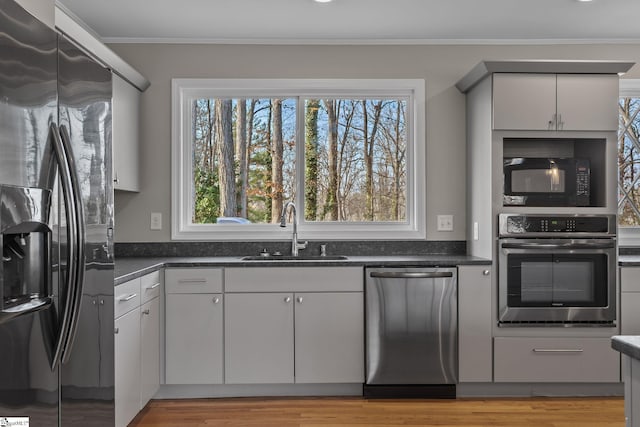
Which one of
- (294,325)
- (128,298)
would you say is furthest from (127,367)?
(294,325)

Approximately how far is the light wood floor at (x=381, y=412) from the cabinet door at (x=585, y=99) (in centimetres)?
164

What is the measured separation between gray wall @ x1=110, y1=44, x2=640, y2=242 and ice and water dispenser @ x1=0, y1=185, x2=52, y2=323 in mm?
2326

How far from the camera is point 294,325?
11.1ft

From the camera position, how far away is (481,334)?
133 inches

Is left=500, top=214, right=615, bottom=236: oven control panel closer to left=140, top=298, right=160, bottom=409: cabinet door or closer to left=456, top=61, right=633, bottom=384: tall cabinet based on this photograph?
left=456, top=61, right=633, bottom=384: tall cabinet

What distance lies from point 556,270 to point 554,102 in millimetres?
1000

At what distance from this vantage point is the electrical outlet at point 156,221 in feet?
12.6

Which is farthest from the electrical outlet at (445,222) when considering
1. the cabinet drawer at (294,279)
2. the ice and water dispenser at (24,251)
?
the ice and water dispenser at (24,251)

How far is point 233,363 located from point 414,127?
196cm

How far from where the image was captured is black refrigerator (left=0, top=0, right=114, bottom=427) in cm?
140

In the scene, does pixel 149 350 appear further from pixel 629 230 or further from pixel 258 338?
pixel 629 230

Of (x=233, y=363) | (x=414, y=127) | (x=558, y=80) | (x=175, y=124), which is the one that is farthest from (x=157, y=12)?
(x=558, y=80)

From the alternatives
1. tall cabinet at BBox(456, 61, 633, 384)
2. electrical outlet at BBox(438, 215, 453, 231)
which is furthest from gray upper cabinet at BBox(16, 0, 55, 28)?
electrical outlet at BBox(438, 215, 453, 231)

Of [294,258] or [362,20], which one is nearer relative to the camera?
[362,20]
